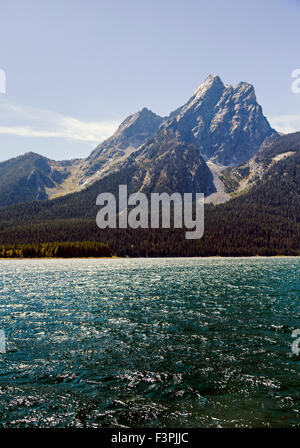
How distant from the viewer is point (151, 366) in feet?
84.5

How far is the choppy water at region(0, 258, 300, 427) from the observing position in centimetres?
1856

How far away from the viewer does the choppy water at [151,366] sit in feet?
60.9

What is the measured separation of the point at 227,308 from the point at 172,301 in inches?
415

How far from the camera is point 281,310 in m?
46.3

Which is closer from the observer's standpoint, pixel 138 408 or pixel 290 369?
pixel 138 408

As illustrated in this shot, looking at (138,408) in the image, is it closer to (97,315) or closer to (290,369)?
(290,369)

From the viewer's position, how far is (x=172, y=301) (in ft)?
181
